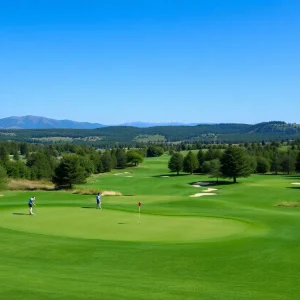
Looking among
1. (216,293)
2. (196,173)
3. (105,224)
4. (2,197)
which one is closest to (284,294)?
(216,293)

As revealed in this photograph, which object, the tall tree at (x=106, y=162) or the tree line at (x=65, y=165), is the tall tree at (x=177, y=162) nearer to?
the tree line at (x=65, y=165)

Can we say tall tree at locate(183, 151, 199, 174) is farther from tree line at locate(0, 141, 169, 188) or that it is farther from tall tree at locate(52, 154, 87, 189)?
tall tree at locate(52, 154, 87, 189)

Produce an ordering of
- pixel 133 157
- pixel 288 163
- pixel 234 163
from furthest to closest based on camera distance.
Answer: pixel 133 157, pixel 288 163, pixel 234 163

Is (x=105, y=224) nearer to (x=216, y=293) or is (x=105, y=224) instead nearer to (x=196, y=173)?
(x=216, y=293)

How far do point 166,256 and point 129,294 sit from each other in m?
6.10

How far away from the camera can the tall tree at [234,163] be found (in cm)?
7506

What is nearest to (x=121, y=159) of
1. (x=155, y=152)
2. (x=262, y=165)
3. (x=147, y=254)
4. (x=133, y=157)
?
(x=133, y=157)

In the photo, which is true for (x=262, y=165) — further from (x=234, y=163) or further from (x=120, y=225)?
(x=120, y=225)

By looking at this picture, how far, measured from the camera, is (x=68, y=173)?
69.1 m

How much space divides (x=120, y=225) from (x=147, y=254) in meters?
7.93

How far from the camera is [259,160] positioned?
4370 inches

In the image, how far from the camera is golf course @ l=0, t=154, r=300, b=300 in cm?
1413

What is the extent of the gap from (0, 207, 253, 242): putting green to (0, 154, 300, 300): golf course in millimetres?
55

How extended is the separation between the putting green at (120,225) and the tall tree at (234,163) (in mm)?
45183
